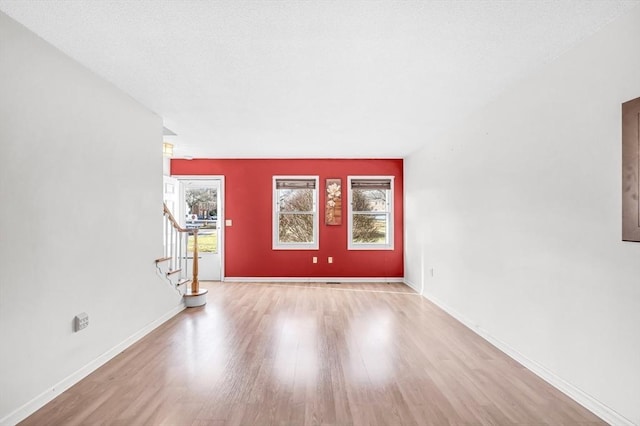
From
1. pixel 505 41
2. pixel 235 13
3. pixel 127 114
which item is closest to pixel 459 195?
pixel 505 41

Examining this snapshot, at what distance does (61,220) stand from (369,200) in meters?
4.93

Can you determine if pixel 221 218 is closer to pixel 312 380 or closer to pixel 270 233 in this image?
pixel 270 233

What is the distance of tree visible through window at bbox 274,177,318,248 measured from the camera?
20.5 ft

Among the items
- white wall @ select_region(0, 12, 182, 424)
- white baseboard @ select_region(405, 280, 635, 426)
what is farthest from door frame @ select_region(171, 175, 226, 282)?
white baseboard @ select_region(405, 280, 635, 426)

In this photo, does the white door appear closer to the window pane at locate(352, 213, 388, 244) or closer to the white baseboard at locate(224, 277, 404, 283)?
the white baseboard at locate(224, 277, 404, 283)

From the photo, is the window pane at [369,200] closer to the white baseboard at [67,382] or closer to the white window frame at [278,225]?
the white window frame at [278,225]

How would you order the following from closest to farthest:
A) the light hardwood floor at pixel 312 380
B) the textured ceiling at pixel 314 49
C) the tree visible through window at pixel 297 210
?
the textured ceiling at pixel 314 49 → the light hardwood floor at pixel 312 380 → the tree visible through window at pixel 297 210

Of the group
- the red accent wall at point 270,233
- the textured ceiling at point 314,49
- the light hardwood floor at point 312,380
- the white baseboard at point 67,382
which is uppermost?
the textured ceiling at point 314,49

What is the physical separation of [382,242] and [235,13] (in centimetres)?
506

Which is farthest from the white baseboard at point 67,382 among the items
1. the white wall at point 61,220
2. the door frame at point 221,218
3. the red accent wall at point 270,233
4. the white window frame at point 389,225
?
the white window frame at point 389,225

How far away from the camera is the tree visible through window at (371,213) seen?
6270mm

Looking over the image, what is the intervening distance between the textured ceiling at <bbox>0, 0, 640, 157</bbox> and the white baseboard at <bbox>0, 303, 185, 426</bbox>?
239cm

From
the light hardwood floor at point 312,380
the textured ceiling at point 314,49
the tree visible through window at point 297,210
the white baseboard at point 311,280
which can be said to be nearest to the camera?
the textured ceiling at point 314,49

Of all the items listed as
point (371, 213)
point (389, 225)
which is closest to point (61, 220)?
point (371, 213)
